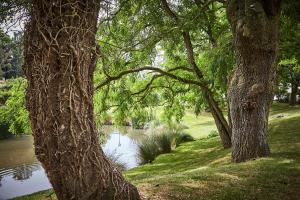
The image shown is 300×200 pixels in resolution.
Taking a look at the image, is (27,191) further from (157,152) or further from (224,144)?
(224,144)

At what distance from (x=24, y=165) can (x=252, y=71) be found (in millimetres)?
13431

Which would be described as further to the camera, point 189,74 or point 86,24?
point 189,74

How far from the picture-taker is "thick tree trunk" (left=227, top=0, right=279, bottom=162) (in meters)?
7.61

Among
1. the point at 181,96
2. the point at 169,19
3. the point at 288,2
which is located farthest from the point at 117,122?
the point at 288,2

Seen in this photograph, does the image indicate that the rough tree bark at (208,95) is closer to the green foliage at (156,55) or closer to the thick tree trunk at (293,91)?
the green foliage at (156,55)

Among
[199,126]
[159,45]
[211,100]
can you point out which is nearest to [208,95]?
[211,100]

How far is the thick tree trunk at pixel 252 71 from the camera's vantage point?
7.61 meters

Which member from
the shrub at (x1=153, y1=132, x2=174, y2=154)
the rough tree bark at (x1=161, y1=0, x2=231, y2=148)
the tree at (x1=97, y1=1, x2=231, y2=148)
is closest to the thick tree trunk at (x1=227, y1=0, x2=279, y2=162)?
the tree at (x1=97, y1=1, x2=231, y2=148)

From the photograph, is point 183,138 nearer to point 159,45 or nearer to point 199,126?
point 199,126

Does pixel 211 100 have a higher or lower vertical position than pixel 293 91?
lower

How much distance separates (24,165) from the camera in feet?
58.5

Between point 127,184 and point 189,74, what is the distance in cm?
1161

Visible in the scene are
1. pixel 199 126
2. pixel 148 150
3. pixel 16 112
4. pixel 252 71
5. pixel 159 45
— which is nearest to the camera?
pixel 252 71

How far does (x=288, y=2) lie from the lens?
8336 mm
